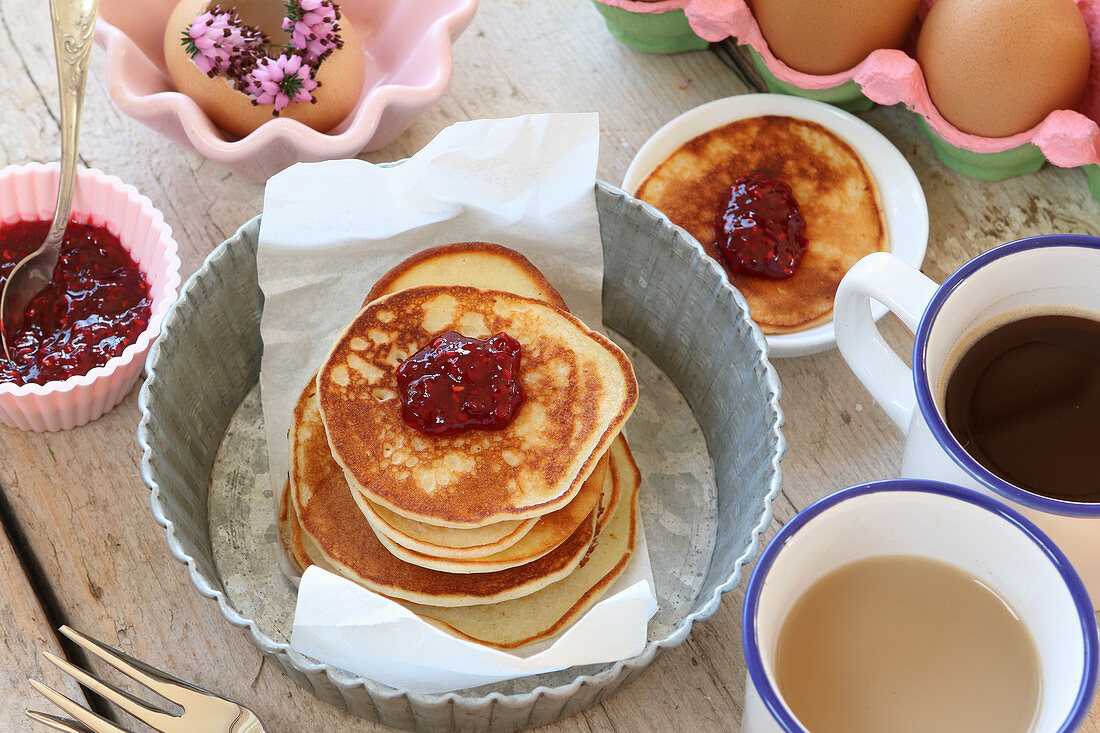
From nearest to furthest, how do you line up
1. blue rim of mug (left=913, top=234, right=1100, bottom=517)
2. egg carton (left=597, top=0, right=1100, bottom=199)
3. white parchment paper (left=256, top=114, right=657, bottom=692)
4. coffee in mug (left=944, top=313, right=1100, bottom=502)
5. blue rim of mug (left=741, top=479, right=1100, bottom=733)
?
blue rim of mug (left=741, top=479, right=1100, bottom=733)
blue rim of mug (left=913, top=234, right=1100, bottom=517)
coffee in mug (left=944, top=313, right=1100, bottom=502)
white parchment paper (left=256, top=114, right=657, bottom=692)
egg carton (left=597, top=0, right=1100, bottom=199)

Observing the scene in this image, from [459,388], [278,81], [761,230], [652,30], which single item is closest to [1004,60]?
[761,230]

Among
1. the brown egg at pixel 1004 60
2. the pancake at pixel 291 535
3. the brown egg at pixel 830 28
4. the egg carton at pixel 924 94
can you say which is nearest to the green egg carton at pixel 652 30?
the egg carton at pixel 924 94

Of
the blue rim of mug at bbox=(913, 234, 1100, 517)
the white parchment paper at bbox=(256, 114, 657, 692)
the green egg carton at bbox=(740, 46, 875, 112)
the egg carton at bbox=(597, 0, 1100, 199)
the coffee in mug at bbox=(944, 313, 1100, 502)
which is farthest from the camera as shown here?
the green egg carton at bbox=(740, 46, 875, 112)

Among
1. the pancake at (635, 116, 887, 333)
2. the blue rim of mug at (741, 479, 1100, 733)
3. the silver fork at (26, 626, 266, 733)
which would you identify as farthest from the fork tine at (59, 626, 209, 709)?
the pancake at (635, 116, 887, 333)

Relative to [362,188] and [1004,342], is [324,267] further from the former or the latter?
[1004,342]

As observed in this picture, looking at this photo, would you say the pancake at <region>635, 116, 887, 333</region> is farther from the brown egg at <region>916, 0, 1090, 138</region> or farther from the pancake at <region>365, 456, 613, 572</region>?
the pancake at <region>365, 456, 613, 572</region>
